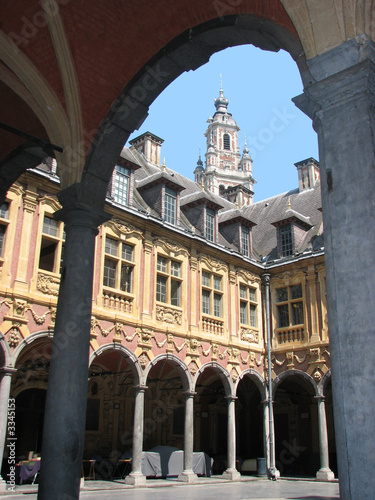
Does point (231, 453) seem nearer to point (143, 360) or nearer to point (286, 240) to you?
point (143, 360)

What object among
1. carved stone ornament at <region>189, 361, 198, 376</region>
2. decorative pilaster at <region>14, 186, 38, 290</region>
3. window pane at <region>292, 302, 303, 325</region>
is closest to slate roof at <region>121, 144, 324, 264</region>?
window pane at <region>292, 302, 303, 325</region>

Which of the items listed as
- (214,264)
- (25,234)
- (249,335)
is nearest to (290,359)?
(249,335)

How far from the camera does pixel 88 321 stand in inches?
228

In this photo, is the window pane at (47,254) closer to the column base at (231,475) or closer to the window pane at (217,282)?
the window pane at (217,282)

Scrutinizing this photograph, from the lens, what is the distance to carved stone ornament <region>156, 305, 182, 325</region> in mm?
17641

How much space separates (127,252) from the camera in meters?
17.2

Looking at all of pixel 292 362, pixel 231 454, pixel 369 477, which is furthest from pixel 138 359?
pixel 369 477

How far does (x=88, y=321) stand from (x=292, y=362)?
16.0 m

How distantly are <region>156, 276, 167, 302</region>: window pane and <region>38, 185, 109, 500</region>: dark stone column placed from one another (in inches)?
463

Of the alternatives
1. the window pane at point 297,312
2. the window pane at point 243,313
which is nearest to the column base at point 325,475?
the window pane at point 297,312

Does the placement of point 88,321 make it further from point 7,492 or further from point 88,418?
point 88,418

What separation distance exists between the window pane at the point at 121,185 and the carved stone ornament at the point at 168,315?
380 centimetres

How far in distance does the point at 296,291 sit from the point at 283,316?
1.22 m

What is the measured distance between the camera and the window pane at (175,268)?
61.2 ft
